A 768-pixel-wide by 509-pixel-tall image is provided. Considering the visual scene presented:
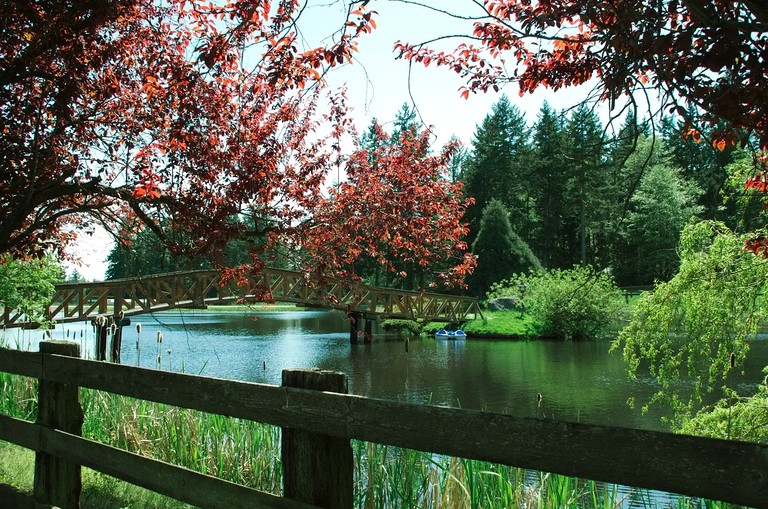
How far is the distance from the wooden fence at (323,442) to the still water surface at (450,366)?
6.12 meters

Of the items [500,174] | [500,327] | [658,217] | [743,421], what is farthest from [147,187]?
[500,174]

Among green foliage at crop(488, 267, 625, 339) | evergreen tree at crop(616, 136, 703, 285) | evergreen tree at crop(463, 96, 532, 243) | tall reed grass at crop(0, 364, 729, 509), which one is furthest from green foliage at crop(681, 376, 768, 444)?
evergreen tree at crop(463, 96, 532, 243)

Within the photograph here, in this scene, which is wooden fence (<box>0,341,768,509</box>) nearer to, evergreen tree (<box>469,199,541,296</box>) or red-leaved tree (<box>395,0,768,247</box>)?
red-leaved tree (<box>395,0,768,247</box>)

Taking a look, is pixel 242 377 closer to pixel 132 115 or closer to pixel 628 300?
pixel 132 115

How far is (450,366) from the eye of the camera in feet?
75.9

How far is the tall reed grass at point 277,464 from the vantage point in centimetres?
493

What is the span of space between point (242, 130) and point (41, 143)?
1.93 m

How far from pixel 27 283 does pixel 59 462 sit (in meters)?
9.88

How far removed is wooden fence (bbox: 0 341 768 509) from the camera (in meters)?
1.96

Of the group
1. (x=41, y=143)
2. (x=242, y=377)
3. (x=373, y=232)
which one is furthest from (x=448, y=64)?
(x=242, y=377)

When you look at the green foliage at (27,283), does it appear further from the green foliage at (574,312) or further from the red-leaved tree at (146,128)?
the green foliage at (574,312)

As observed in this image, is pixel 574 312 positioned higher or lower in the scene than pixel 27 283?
lower

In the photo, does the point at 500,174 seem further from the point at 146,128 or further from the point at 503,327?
the point at 146,128

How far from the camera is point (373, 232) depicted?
746cm
